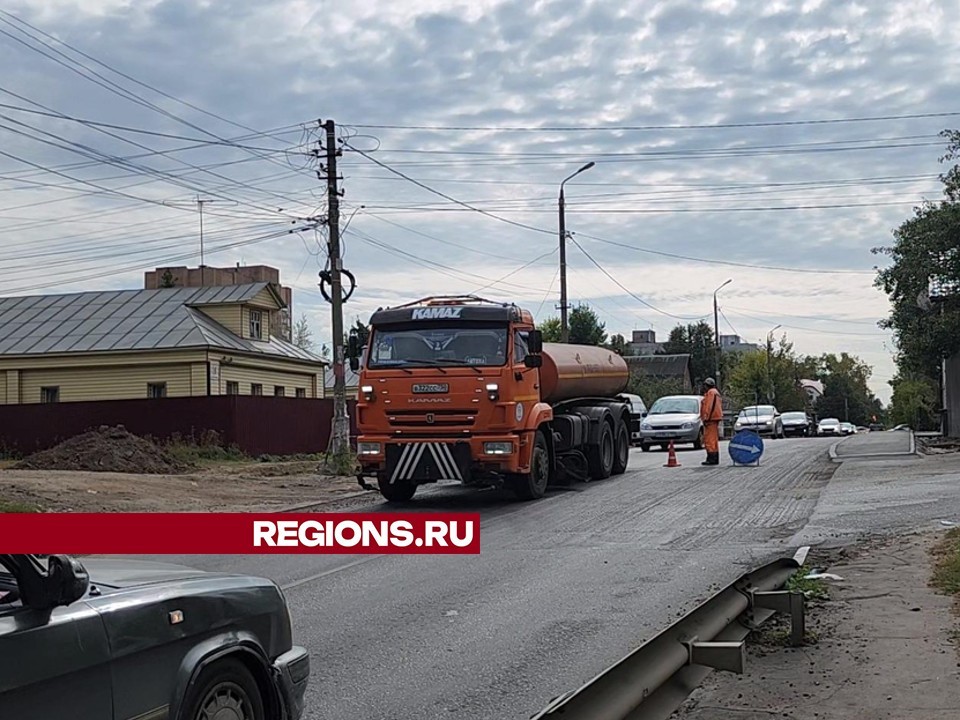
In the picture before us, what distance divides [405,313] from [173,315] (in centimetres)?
2580

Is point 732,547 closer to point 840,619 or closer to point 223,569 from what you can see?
point 840,619

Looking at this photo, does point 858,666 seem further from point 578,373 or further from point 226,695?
point 578,373

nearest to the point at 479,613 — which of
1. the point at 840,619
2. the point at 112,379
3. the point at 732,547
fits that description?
the point at 840,619

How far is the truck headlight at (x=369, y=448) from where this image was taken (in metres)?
17.2

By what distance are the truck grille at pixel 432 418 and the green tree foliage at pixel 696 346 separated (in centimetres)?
8878

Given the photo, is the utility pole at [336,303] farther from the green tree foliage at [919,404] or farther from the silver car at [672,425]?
the green tree foliage at [919,404]

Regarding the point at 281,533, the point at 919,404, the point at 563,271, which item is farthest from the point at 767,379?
the point at 281,533

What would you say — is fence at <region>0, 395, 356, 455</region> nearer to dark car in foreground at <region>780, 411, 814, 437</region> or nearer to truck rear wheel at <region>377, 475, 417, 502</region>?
truck rear wheel at <region>377, 475, 417, 502</region>

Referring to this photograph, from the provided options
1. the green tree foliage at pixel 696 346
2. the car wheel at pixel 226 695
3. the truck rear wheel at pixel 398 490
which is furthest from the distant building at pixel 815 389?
the car wheel at pixel 226 695

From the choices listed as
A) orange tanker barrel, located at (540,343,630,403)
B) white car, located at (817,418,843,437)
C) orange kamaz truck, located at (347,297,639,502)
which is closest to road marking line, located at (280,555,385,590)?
orange kamaz truck, located at (347,297,639,502)

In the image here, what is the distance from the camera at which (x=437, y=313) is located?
57.4ft

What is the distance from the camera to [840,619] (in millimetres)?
8445

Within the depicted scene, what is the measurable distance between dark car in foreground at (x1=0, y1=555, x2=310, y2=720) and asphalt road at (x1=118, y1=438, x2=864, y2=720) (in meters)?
1.45

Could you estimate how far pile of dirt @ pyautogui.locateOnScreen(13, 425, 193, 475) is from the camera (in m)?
26.0
